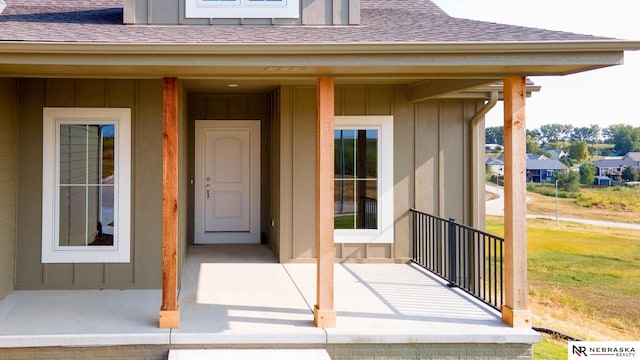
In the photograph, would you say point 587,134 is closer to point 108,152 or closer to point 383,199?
point 383,199

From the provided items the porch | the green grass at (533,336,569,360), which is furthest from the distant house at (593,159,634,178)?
the porch

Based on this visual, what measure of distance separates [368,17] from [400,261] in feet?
10.5

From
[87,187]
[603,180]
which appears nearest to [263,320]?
[87,187]

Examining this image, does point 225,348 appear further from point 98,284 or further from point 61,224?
point 61,224

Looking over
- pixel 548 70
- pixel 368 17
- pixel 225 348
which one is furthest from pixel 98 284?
pixel 548 70

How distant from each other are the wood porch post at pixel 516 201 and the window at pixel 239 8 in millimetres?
2518

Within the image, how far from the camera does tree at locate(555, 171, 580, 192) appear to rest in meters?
21.6

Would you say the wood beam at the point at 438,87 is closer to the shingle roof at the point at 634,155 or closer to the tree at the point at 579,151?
the shingle roof at the point at 634,155

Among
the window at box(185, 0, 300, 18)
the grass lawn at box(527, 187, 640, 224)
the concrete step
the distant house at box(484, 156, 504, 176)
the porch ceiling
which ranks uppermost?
the window at box(185, 0, 300, 18)

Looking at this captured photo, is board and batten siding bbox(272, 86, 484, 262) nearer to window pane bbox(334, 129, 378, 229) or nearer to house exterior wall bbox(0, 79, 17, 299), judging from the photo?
window pane bbox(334, 129, 378, 229)

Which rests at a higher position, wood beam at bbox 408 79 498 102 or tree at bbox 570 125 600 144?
tree at bbox 570 125 600 144

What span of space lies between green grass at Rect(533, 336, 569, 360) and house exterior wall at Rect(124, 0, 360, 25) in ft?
17.9

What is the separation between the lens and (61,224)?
626 centimetres

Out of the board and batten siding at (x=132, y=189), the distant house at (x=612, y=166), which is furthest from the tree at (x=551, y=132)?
the board and batten siding at (x=132, y=189)
